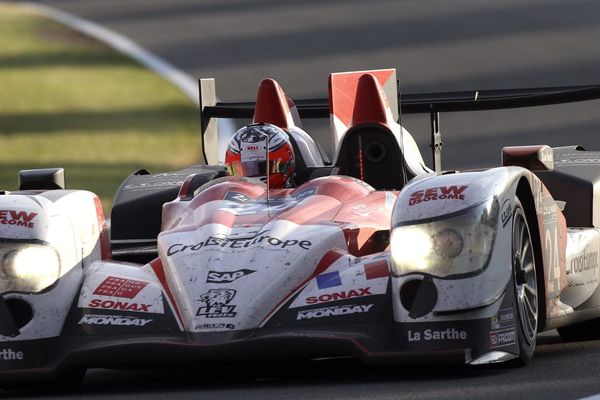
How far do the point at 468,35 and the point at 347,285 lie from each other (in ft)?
83.9

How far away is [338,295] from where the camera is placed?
7.64 metres

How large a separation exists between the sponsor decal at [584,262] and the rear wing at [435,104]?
1869 millimetres

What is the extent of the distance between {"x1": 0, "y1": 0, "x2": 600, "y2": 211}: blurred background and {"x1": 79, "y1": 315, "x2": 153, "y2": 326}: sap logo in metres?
12.5

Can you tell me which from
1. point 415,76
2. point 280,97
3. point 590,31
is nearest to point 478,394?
point 280,97

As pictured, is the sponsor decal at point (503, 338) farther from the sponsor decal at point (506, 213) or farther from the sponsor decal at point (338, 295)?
the sponsor decal at point (338, 295)

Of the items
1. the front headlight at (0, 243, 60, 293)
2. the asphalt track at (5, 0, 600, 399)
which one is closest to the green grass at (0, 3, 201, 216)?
the asphalt track at (5, 0, 600, 399)

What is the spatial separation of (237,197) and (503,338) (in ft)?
6.08

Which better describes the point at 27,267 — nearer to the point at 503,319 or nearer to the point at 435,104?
the point at 503,319

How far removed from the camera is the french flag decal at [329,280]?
7.71m

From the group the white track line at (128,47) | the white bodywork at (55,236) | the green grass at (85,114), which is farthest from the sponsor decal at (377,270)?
the white track line at (128,47)

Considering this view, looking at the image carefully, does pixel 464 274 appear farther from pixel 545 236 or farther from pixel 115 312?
pixel 115 312

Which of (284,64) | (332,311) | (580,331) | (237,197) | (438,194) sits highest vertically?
(438,194)

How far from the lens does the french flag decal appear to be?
7711mm

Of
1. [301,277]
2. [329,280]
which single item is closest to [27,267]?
[301,277]
